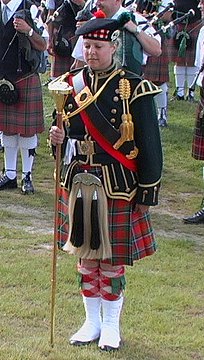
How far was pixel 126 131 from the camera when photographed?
3592mm

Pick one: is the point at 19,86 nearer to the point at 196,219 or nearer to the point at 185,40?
the point at 196,219

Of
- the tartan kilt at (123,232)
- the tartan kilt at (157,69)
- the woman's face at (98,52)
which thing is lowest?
the tartan kilt at (157,69)

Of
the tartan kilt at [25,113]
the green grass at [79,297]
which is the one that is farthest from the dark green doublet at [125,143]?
the tartan kilt at [25,113]

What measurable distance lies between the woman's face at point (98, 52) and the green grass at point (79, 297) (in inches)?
49.4

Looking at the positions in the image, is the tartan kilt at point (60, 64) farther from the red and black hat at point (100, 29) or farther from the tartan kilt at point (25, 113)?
the red and black hat at point (100, 29)

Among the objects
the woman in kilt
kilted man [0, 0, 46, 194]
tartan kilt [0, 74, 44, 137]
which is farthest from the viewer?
the woman in kilt

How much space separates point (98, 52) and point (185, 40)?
239 inches

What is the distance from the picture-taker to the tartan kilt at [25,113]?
6.47 metres

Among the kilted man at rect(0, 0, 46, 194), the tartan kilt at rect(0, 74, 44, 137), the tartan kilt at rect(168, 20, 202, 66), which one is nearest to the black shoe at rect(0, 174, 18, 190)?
the kilted man at rect(0, 0, 46, 194)

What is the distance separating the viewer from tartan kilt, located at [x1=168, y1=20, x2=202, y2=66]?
9.81 metres

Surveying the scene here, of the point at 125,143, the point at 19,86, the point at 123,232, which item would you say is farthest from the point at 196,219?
the point at 125,143

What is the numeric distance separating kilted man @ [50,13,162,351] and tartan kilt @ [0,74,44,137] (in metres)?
2.76

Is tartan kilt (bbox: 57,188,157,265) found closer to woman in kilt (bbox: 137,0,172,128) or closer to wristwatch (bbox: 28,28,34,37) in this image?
wristwatch (bbox: 28,28,34,37)

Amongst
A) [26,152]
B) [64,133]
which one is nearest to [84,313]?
[64,133]
